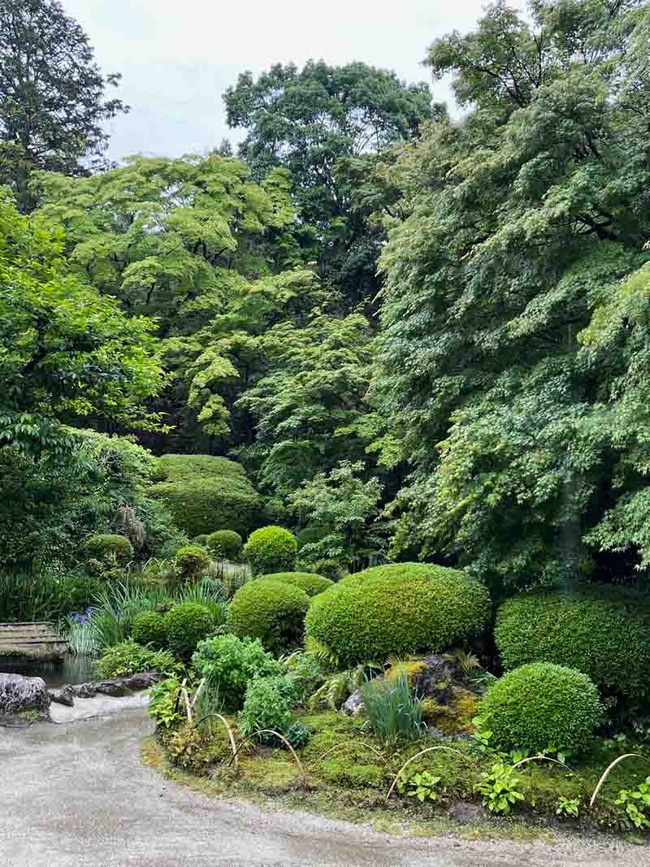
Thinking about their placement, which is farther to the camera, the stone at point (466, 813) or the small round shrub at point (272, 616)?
the small round shrub at point (272, 616)

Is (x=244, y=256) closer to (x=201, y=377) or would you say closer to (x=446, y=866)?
(x=201, y=377)


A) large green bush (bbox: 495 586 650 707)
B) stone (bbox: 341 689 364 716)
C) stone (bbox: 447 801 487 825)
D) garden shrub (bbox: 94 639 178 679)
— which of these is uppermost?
large green bush (bbox: 495 586 650 707)

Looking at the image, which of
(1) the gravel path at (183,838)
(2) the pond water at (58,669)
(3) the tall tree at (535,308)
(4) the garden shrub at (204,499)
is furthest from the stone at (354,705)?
(4) the garden shrub at (204,499)

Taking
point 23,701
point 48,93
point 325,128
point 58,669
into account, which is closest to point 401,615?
point 23,701

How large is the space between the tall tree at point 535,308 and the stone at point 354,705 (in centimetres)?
167

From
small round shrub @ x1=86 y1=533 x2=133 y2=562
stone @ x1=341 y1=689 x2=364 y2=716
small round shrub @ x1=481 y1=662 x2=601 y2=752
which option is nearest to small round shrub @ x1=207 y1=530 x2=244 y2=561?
small round shrub @ x1=86 y1=533 x2=133 y2=562

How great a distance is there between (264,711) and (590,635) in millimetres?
2492

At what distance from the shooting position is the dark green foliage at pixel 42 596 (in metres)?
8.45

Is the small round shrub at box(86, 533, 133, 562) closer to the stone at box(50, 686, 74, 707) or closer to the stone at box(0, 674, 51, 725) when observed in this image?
the stone at box(50, 686, 74, 707)

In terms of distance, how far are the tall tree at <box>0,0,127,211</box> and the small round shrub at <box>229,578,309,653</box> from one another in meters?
16.1

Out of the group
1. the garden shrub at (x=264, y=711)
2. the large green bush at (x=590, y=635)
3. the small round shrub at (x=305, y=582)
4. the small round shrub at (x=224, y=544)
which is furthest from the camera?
the small round shrub at (x=224, y=544)

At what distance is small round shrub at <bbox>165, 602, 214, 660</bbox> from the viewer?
22.7 ft

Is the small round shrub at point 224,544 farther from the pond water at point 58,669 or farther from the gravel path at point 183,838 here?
the gravel path at point 183,838

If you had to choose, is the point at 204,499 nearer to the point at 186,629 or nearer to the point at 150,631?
the point at 150,631
